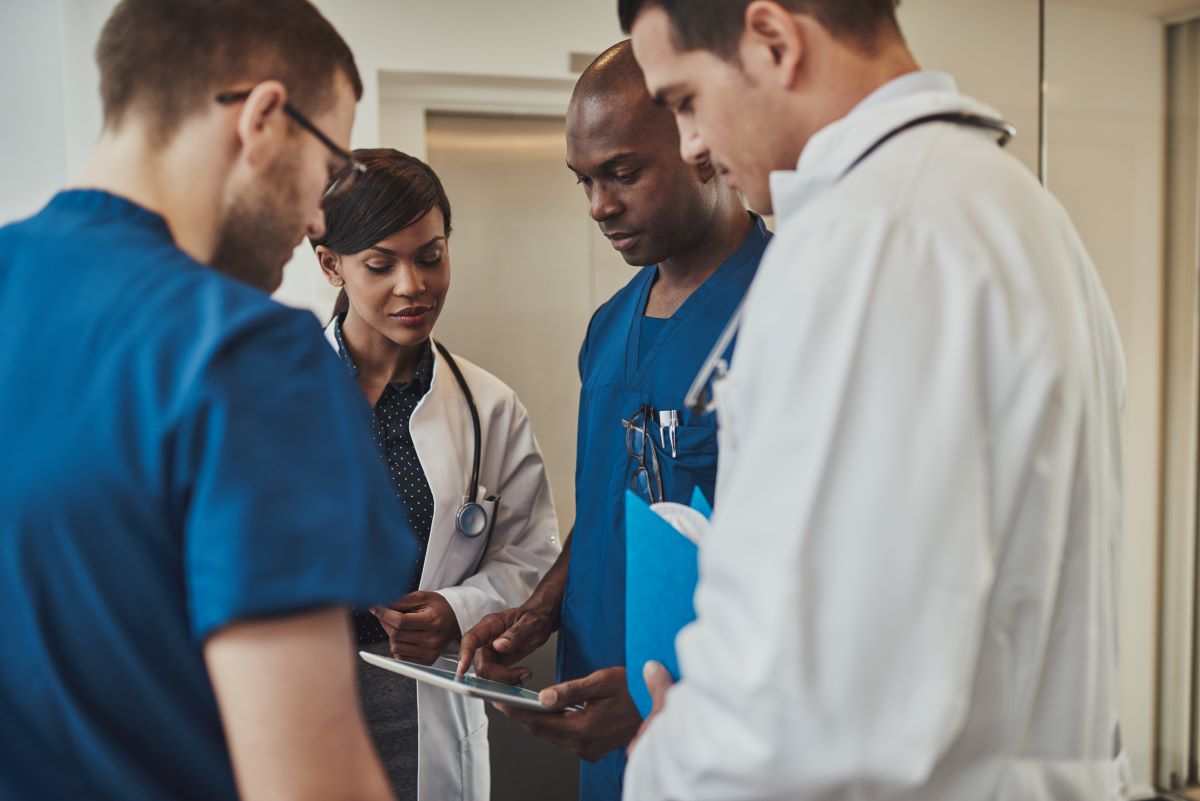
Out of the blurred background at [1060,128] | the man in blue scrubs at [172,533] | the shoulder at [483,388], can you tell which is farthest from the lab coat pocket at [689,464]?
the blurred background at [1060,128]

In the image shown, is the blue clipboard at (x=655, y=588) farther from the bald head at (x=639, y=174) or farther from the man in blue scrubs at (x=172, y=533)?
the bald head at (x=639, y=174)

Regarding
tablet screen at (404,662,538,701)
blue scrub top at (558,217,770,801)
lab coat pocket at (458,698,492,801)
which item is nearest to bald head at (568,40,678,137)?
blue scrub top at (558,217,770,801)

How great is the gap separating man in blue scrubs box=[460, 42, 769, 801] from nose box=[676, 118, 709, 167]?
53 centimetres

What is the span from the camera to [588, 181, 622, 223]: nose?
1.59 metres

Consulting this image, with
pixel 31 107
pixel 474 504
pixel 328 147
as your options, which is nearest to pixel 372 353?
pixel 474 504

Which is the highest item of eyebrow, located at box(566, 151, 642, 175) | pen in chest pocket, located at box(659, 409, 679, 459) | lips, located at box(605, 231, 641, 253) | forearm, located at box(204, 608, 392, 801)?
eyebrow, located at box(566, 151, 642, 175)

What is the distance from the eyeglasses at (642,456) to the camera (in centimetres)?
145

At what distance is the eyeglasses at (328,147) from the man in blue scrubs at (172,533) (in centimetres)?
14

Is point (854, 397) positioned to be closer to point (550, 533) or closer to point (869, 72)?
point (869, 72)

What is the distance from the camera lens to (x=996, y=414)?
687mm

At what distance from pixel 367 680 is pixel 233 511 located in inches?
46.7

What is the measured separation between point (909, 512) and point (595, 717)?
2.56 feet

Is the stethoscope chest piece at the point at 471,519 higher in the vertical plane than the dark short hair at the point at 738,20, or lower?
lower

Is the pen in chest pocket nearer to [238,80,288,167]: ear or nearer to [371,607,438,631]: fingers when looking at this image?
[371,607,438,631]: fingers
